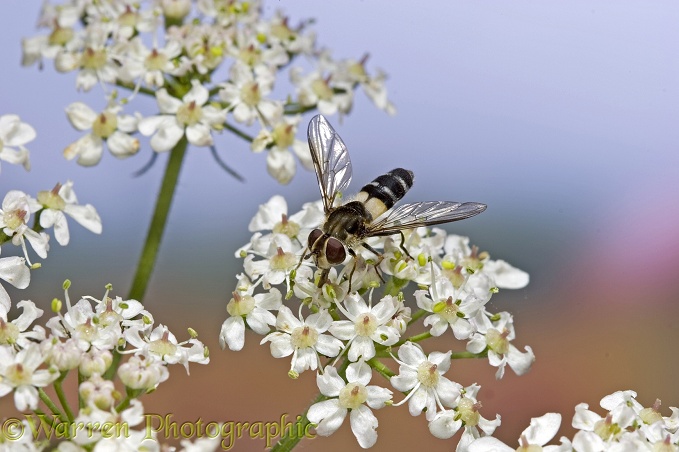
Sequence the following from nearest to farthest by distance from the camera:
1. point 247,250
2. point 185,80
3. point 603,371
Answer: point 247,250, point 185,80, point 603,371

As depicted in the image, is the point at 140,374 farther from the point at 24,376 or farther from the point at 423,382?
the point at 423,382

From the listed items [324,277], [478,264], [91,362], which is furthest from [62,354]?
[478,264]

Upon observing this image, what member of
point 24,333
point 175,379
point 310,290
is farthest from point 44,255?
point 175,379

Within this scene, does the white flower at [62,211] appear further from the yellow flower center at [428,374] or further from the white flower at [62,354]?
the yellow flower center at [428,374]

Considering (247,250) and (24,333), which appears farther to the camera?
(247,250)

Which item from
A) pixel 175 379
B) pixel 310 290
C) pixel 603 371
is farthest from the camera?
pixel 603 371

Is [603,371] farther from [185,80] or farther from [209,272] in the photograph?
[185,80]

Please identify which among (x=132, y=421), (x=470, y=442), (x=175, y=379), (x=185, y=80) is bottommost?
(x=175, y=379)
